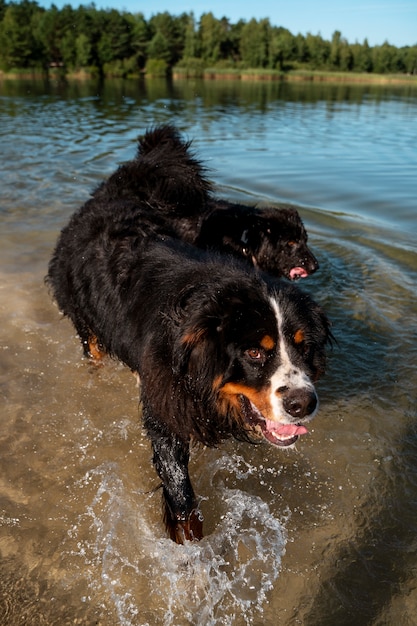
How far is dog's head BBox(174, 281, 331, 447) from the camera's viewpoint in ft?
8.84

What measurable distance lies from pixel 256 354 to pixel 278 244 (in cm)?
371

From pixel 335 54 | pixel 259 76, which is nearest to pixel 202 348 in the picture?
pixel 259 76

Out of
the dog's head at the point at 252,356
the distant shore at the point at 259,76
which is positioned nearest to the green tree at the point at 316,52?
the distant shore at the point at 259,76

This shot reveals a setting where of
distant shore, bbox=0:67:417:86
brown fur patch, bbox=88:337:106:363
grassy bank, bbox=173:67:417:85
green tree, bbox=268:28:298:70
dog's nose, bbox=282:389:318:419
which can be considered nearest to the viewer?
dog's nose, bbox=282:389:318:419

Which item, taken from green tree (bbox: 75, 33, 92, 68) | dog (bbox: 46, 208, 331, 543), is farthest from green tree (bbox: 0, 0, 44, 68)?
dog (bbox: 46, 208, 331, 543)

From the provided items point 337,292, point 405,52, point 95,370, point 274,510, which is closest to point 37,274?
point 95,370

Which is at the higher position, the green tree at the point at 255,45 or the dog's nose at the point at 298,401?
the green tree at the point at 255,45

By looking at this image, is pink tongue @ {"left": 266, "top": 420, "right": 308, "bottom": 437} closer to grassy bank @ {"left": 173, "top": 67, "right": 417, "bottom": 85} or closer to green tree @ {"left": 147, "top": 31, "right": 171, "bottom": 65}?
grassy bank @ {"left": 173, "top": 67, "right": 417, "bottom": 85}

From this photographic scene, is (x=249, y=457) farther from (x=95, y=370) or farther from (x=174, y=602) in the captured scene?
(x=95, y=370)

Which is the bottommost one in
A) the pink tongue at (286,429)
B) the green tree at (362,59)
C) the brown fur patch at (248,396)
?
the pink tongue at (286,429)

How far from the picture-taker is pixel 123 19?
9212 centimetres

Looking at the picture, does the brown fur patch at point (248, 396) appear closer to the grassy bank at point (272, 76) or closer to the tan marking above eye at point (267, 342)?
the tan marking above eye at point (267, 342)

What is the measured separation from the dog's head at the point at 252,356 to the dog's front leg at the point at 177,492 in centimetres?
46

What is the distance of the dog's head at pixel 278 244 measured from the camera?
6145 mm
